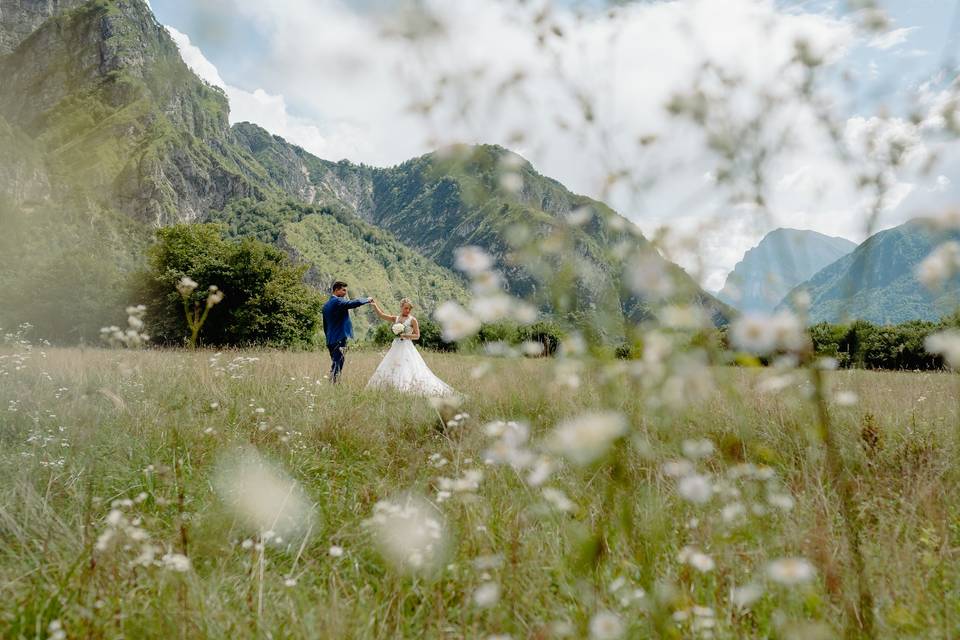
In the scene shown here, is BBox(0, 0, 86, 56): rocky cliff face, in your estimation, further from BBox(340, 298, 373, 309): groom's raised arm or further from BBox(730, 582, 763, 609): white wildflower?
BBox(730, 582, 763, 609): white wildflower

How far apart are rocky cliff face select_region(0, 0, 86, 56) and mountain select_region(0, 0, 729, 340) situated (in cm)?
48

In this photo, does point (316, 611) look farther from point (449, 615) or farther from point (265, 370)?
point (265, 370)

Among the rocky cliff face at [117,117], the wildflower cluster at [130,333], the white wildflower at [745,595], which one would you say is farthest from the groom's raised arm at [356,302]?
the white wildflower at [745,595]

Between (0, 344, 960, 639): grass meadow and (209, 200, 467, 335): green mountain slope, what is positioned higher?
(209, 200, 467, 335): green mountain slope

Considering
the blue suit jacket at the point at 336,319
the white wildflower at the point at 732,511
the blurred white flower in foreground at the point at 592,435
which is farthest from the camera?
the blue suit jacket at the point at 336,319

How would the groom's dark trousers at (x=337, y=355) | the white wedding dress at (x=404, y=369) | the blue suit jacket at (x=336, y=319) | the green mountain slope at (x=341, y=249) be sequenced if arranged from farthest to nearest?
the green mountain slope at (x=341, y=249)
the blue suit jacket at (x=336, y=319)
the groom's dark trousers at (x=337, y=355)
the white wedding dress at (x=404, y=369)

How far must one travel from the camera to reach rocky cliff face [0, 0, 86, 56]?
17112cm

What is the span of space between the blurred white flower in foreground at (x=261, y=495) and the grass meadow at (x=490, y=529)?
3cm

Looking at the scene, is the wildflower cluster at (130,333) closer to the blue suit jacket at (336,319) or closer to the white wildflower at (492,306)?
the white wildflower at (492,306)

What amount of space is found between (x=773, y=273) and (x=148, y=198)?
17282 centimetres

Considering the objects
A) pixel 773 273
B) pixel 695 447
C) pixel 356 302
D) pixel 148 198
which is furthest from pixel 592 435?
pixel 148 198

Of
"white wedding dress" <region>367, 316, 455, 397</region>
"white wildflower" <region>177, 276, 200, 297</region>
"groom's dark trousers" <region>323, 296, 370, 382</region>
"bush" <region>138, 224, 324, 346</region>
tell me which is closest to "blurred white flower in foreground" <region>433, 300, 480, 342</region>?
"white wildflower" <region>177, 276, 200, 297</region>

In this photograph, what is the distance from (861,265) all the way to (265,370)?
26.9 feet

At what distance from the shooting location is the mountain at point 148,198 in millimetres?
1540
